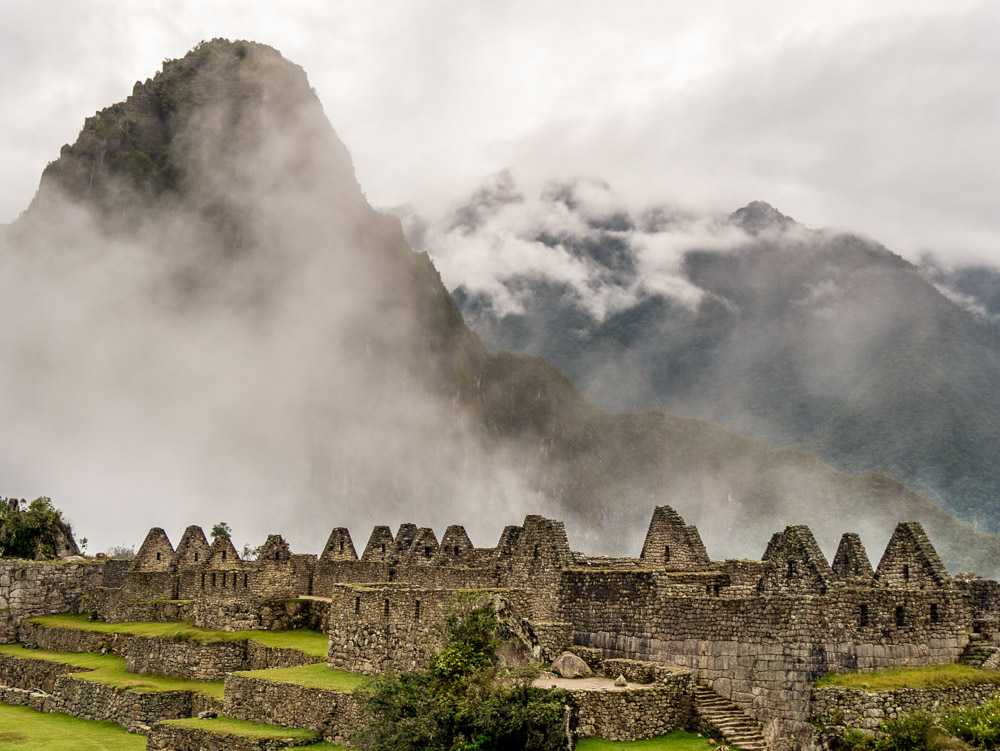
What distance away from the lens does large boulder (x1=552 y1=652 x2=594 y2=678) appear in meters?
19.4

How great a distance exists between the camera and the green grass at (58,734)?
947 inches

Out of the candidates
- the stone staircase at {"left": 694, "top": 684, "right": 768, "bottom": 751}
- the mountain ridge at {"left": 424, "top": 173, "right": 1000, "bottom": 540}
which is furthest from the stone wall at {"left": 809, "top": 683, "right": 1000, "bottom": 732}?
Result: the mountain ridge at {"left": 424, "top": 173, "right": 1000, "bottom": 540}

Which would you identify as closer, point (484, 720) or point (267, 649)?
point (484, 720)

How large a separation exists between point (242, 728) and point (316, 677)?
2.12m

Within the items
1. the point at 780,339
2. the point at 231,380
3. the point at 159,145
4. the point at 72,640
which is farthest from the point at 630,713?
the point at 159,145

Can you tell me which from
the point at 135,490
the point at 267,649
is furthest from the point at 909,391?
the point at 135,490

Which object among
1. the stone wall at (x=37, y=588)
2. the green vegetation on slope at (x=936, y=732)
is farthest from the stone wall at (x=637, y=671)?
the stone wall at (x=37, y=588)

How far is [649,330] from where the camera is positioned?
13738cm

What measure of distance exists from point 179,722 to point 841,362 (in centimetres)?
9110

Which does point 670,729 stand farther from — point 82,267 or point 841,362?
point 82,267

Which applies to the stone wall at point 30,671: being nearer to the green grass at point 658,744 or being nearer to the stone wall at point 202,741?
the stone wall at point 202,741

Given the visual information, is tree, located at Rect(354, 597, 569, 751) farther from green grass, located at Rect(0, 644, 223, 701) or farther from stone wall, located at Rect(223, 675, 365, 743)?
green grass, located at Rect(0, 644, 223, 701)

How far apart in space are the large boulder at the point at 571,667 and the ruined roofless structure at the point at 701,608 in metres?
0.68

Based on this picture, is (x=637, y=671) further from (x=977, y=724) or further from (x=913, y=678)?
(x=977, y=724)
